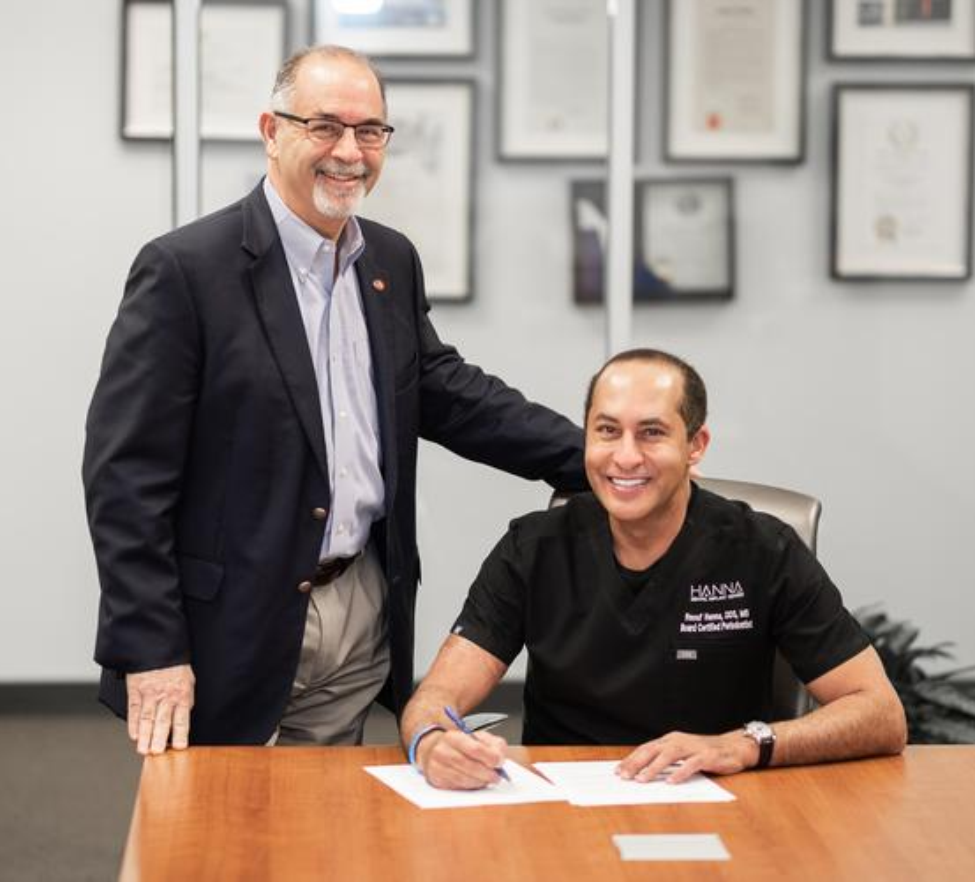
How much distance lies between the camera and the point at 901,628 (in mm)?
5133

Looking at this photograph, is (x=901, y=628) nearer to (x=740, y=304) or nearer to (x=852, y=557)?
(x=852, y=557)

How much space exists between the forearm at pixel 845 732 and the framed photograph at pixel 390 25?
315 centimetres

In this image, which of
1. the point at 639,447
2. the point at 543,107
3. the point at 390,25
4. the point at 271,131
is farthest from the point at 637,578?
the point at 390,25

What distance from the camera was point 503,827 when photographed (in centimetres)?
215

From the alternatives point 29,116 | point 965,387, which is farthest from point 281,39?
point 965,387

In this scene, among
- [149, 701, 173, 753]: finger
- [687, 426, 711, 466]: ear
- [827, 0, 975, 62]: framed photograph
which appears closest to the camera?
[149, 701, 173, 753]: finger

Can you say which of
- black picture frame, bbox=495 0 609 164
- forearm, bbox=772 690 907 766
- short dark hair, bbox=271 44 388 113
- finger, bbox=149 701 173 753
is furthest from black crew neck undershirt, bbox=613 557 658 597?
black picture frame, bbox=495 0 609 164

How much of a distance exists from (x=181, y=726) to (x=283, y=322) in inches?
27.0

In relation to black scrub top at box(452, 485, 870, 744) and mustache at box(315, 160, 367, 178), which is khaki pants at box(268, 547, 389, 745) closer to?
black scrub top at box(452, 485, 870, 744)

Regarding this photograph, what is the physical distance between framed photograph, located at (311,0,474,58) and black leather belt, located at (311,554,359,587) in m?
2.61

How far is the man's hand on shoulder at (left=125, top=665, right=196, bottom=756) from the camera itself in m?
2.58

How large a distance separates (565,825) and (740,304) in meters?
3.37

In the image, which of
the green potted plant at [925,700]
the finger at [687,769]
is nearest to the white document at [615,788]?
the finger at [687,769]

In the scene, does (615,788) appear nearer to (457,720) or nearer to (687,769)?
(687,769)
